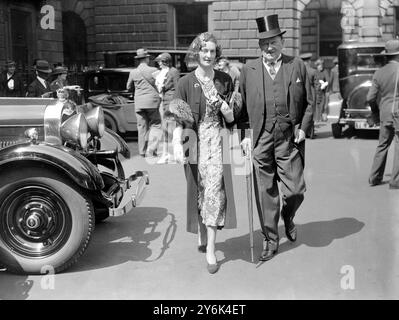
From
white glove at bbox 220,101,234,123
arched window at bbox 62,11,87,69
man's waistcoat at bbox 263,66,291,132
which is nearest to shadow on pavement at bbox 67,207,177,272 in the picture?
white glove at bbox 220,101,234,123

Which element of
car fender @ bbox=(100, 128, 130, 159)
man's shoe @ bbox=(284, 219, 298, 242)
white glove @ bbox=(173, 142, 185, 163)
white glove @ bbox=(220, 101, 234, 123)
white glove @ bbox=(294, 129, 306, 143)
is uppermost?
white glove @ bbox=(220, 101, 234, 123)

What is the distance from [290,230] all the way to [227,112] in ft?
4.51

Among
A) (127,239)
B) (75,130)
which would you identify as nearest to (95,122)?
(75,130)

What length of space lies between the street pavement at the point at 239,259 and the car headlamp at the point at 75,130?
3.32 feet

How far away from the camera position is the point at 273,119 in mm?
5430

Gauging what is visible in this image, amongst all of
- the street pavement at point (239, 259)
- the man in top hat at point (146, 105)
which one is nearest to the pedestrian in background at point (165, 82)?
the man in top hat at point (146, 105)

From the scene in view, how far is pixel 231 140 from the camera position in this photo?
543 centimetres

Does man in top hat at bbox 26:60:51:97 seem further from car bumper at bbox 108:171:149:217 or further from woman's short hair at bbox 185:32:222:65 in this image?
woman's short hair at bbox 185:32:222:65

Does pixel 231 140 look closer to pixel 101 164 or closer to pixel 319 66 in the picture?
pixel 101 164

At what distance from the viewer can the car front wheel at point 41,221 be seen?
509 cm

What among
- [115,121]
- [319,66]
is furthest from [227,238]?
[319,66]

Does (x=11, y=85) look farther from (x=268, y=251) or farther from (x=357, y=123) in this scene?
(x=268, y=251)

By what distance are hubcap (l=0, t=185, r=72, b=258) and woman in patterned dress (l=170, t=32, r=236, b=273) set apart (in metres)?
1.06

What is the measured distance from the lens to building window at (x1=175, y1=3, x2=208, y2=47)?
96.0ft
